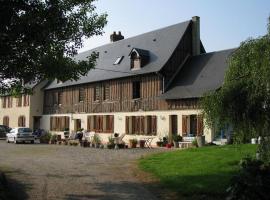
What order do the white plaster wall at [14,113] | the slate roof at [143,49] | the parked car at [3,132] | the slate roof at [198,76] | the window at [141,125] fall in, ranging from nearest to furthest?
the slate roof at [198,76], the window at [141,125], the slate roof at [143,49], the parked car at [3,132], the white plaster wall at [14,113]

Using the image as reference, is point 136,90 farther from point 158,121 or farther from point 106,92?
point 158,121

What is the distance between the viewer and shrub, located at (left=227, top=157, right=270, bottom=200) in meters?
8.63

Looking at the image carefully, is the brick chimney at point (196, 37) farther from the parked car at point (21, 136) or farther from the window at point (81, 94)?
the parked car at point (21, 136)

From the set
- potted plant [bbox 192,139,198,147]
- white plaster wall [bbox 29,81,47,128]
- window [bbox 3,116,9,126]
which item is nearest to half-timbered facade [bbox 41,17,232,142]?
potted plant [bbox 192,139,198,147]

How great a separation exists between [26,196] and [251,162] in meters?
5.51

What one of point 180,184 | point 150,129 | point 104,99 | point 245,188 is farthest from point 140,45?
point 245,188

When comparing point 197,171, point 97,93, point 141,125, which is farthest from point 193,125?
point 197,171

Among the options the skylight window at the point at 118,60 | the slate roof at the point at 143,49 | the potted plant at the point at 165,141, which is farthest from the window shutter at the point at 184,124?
the skylight window at the point at 118,60

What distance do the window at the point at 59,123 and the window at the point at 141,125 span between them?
1066 centimetres

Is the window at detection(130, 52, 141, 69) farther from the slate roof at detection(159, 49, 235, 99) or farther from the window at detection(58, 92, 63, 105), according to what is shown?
the window at detection(58, 92, 63, 105)

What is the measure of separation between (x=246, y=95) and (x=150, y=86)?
21717 mm

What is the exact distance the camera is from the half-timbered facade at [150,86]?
2862cm

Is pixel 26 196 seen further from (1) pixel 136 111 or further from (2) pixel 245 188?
(1) pixel 136 111

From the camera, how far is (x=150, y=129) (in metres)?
31.3
